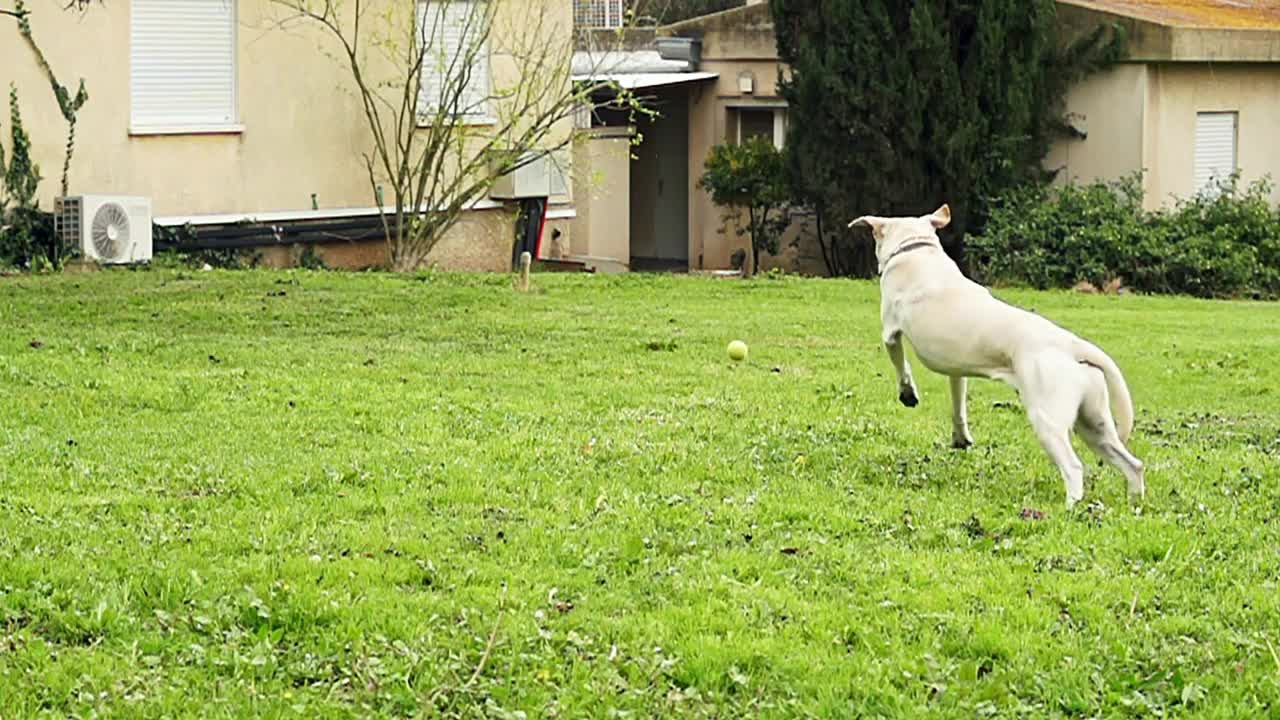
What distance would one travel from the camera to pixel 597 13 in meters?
30.7

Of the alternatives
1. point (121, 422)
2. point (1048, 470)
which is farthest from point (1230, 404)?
point (121, 422)

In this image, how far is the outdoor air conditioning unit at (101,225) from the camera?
1992 centimetres

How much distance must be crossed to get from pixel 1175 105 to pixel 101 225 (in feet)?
47.8

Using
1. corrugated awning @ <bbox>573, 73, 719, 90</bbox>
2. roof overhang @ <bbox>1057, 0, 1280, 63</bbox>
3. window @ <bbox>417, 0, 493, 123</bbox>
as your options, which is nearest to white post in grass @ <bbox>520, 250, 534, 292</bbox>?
window @ <bbox>417, 0, 493, 123</bbox>

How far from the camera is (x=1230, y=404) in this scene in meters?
12.9

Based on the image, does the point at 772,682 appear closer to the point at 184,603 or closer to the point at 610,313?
the point at 184,603

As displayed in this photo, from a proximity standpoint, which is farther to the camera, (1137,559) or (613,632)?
(1137,559)

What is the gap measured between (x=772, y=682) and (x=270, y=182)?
58.2 ft

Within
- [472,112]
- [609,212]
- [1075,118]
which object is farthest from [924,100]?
[609,212]

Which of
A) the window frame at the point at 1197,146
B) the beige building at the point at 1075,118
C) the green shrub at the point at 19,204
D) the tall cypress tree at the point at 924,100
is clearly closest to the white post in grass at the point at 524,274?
the green shrub at the point at 19,204

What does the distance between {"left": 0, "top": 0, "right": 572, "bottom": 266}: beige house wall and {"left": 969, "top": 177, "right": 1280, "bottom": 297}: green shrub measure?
5.89 metres

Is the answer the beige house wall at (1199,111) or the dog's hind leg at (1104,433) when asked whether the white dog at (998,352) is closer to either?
the dog's hind leg at (1104,433)

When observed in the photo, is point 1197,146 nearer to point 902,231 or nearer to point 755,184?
point 755,184

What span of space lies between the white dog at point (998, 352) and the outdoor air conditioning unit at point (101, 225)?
39.2 ft
